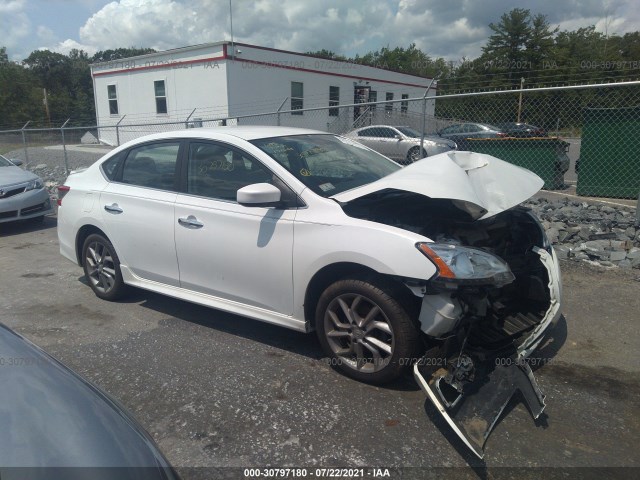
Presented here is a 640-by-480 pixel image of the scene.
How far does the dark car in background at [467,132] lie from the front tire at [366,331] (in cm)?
821

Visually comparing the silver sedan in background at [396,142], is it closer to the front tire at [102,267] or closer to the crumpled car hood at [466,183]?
the crumpled car hood at [466,183]

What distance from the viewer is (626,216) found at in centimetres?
722

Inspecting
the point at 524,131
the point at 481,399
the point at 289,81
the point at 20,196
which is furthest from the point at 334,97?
the point at 481,399

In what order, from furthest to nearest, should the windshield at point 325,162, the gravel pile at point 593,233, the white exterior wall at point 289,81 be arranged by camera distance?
1. the white exterior wall at point 289,81
2. the gravel pile at point 593,233
3. the windshield at point 325,162

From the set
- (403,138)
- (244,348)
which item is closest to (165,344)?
(244,348)

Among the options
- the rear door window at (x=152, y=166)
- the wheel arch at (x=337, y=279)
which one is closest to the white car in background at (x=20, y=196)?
the rear door window at (x=152, y=166)

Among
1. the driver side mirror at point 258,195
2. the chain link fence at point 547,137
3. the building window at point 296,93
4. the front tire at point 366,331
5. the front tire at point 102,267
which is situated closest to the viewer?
the front tire at point 366,331

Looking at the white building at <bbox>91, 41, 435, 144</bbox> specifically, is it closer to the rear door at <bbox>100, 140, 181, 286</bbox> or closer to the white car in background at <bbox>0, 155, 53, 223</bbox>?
the white car in background at <bbox>0, 155, 53, 223</bbox>

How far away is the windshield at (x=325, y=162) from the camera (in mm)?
3719

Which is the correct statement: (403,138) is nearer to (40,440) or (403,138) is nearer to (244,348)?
(244,348)

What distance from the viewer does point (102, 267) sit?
4.91m

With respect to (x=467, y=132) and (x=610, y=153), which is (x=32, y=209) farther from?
(x=610, y=153)

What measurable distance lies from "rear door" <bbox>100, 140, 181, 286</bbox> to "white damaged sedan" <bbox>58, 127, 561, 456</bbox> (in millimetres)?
15

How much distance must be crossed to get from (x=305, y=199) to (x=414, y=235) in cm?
88
